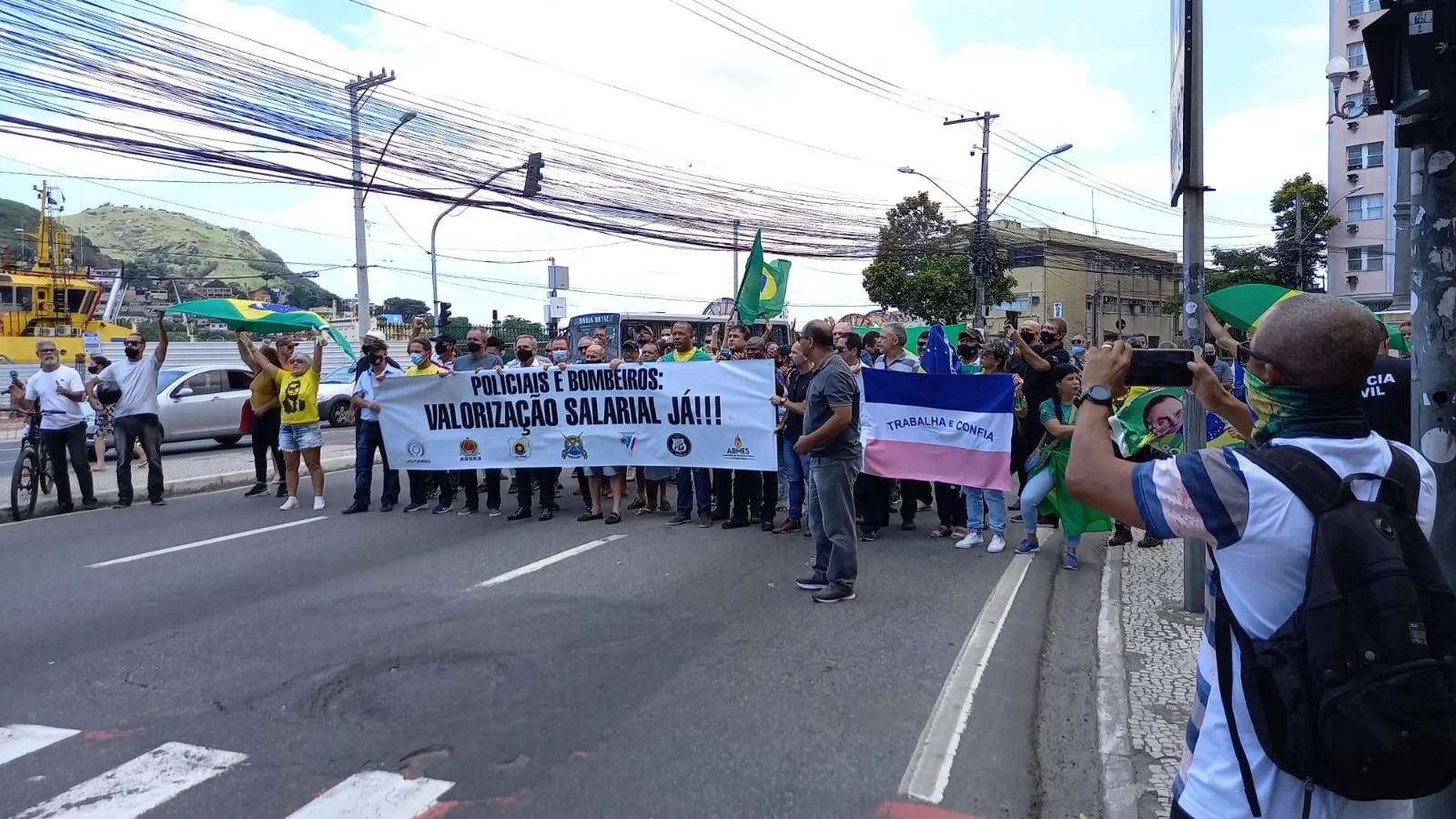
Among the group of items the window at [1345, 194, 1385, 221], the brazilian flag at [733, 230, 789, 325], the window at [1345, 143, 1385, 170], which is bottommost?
the brazilian flag at [733, 230, 789, 325]

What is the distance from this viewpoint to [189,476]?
46.3 feet

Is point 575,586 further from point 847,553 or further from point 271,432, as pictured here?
point 271,432

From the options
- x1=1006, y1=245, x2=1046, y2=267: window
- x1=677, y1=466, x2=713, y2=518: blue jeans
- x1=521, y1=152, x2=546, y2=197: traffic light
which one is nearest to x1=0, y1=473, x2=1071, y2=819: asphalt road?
x1=677, y1=466, x2=713, y2=518: blue jeans

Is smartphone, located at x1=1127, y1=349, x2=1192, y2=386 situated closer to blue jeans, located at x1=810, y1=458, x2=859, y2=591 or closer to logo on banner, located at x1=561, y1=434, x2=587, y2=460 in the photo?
blue jeans, located at x1=810, y1=458, x2=859, y2=591

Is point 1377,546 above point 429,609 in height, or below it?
above

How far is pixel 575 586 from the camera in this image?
23.6ft

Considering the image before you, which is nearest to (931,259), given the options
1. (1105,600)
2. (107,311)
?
(107,311)

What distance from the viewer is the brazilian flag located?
1608 centimetres

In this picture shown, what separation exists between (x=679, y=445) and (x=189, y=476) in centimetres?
840

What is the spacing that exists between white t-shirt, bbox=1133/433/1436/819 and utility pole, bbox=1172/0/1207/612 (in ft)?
13.6

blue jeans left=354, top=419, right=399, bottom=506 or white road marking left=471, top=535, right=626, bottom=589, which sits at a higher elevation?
blue jeans left=354, top=419, right=399, bottom=506

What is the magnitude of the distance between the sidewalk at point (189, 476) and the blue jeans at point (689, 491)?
653 centimetres

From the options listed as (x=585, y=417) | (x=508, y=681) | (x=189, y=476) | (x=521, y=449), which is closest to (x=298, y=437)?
(x=521, y=449)

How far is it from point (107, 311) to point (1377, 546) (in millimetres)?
39407
